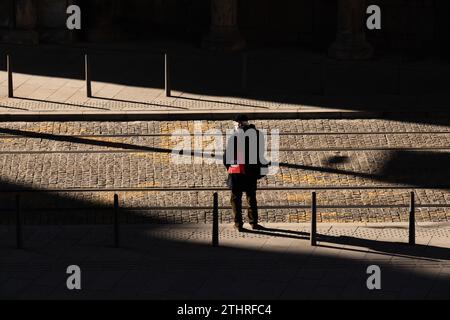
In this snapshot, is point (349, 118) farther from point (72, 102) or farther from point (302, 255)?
point (302, 255)

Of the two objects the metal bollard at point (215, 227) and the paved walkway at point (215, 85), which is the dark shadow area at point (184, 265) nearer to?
the metal bollard at point (215, 227)

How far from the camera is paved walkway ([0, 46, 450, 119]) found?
89.5 ft

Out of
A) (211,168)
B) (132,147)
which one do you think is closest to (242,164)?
(211,168)

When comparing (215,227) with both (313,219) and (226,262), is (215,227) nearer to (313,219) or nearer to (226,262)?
(226,262)

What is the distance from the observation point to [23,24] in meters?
33.1

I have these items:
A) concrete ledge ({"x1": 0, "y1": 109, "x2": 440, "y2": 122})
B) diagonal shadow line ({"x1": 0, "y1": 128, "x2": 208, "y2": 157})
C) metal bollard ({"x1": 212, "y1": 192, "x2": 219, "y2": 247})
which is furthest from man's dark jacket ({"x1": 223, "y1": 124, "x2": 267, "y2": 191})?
concrete ledge ({"x1": 0, "y1": 109, "x2": 440, "y2": 122})

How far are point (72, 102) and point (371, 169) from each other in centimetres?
657

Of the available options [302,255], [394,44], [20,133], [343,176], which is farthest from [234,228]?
[394,44]

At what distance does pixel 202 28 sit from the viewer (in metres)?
34.6

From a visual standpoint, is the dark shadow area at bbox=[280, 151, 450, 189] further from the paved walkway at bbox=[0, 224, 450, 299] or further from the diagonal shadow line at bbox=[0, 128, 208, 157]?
the paved walkway at bbox=[0, 224, 450, 299]

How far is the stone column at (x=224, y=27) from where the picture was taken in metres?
32.8

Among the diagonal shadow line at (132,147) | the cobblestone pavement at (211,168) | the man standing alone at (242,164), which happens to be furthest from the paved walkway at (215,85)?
the man standing alone at (242,164)

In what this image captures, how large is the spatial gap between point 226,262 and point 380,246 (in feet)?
7.43
